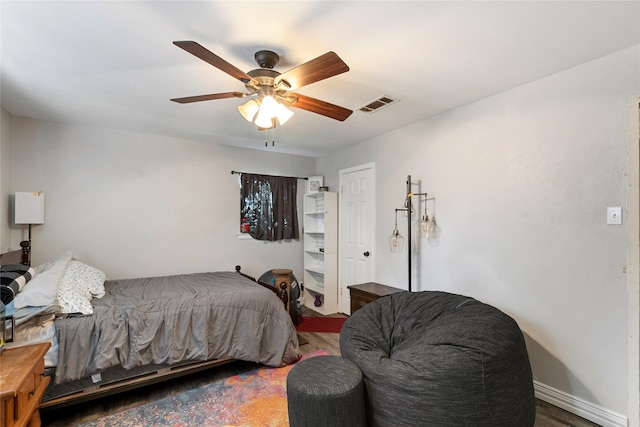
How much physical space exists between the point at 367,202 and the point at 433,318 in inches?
82.8

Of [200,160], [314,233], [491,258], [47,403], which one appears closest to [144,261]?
[200,160]

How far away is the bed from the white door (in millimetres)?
1495

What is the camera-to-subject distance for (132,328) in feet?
7.39

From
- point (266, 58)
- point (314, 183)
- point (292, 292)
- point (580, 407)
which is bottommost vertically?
point (580, 407)

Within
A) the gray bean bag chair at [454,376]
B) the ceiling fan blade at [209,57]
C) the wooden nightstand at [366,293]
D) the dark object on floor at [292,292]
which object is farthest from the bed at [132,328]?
the ceiling fan blade at [209,57]

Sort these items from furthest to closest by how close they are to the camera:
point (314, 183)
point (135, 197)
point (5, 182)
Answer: point (314, 183), point (135, 197), point (5, 182)

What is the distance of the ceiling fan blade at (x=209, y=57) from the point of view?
4.51 feet

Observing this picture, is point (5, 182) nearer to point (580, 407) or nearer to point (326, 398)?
point (326, 398)

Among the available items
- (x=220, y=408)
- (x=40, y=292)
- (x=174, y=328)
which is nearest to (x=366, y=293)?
(x=220, y=408)

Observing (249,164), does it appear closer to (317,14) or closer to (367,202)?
(367,202)

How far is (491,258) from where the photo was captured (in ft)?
8.43

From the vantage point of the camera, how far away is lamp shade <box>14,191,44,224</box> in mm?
2879

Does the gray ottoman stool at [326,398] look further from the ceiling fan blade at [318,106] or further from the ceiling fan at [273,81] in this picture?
the ceiling fan blade at [318,106]

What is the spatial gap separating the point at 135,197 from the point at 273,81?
2.71 meters
